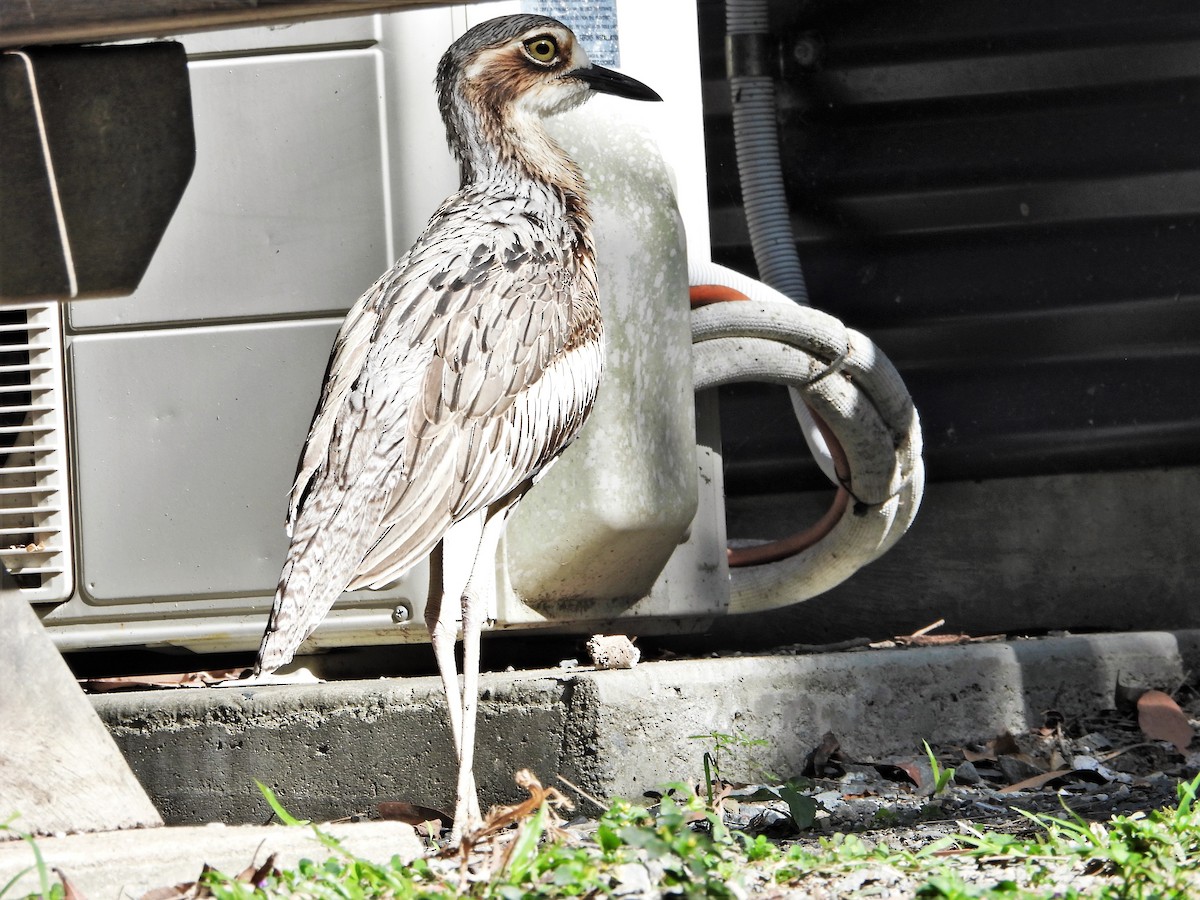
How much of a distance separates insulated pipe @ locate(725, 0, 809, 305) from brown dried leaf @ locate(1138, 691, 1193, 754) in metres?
1.88

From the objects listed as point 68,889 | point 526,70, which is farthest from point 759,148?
point 68,889

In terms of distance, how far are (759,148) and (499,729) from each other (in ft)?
8.65

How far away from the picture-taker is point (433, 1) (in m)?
2.59

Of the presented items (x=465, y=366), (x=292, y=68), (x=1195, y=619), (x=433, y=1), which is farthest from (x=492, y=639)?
(x=1195, y=619)

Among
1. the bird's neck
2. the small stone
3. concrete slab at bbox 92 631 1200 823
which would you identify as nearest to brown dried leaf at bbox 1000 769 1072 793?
the small stone

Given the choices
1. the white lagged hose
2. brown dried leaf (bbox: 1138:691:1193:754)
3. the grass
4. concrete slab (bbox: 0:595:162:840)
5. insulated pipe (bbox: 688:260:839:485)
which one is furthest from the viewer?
insulated pipe (bbox: 688:260:839:485)

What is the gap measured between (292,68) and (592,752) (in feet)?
6.23

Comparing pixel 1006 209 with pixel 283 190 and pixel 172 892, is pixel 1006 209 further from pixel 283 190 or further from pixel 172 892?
pixel 172 892

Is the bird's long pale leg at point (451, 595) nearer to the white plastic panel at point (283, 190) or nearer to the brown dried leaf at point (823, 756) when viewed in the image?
the white plastic panel at point (283, 190)

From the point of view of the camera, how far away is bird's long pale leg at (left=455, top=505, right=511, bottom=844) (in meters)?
3.14

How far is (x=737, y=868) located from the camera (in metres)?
2.60

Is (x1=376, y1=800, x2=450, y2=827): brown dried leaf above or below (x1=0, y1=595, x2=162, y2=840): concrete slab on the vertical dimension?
below

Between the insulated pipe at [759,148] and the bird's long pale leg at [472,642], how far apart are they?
223cm

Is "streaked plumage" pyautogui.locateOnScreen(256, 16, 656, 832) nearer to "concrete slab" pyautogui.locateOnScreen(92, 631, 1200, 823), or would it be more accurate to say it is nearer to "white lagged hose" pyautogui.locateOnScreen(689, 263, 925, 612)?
"concrete slab" pyautogui.locateOnScreen(92, 631, 1200, 823)
